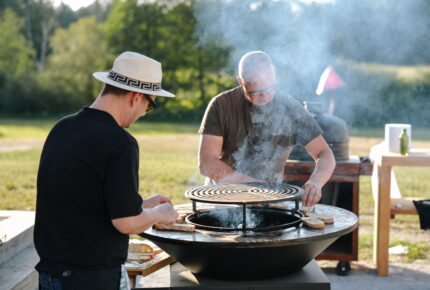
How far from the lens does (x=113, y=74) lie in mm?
2094

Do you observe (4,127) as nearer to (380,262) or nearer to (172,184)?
(172,184)

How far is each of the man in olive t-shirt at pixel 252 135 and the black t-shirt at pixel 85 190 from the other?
1.44 metres

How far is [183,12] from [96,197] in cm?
1762

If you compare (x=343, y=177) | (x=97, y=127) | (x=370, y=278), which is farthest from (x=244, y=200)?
(x=370, y=278)

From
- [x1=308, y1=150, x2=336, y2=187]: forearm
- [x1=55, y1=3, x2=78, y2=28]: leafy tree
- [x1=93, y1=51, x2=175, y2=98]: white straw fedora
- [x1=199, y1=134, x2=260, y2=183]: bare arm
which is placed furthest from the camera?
[x1=55, y1=3, x2=78, y2=28]: leafy tree

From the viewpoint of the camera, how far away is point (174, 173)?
922 cm

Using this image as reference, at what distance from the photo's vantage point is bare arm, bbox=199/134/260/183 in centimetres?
341

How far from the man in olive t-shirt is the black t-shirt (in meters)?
1.44

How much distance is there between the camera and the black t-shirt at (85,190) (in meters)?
1.90

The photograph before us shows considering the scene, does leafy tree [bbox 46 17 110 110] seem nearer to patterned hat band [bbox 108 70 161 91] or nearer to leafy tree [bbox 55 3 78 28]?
leafy tree [bbox 55 3 78 28]

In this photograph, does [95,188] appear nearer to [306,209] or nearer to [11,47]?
[306,209]

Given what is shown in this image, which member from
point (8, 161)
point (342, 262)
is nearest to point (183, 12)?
point (8, 161)

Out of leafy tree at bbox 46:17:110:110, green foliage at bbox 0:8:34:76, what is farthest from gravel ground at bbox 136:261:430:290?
green foliage at bbox 0:8:34:76

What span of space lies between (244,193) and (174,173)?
646cm
